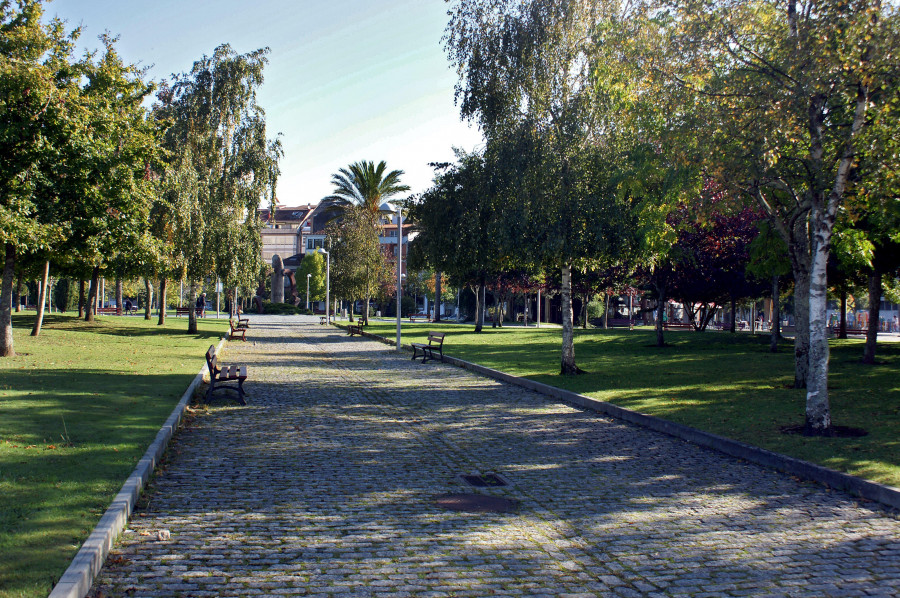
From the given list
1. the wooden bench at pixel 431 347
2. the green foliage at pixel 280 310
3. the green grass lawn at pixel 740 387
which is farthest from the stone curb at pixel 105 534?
the green foliage at pixel 280 310

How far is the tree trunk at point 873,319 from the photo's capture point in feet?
66.0

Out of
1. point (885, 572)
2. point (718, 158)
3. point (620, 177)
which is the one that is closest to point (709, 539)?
point (885, 572)

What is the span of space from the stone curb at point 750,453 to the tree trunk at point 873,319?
1071 cm

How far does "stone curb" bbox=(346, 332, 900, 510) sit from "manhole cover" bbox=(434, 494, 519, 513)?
11.6 ft

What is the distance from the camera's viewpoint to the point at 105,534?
5098mm

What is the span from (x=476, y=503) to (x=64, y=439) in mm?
5113

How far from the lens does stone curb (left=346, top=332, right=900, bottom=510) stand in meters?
7.12

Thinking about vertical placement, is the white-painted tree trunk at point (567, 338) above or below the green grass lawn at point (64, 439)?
above

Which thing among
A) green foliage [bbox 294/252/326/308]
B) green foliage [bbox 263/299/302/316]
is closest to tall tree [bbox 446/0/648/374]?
green foliage [bbox 263/299/302/316]

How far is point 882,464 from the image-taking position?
8047mm

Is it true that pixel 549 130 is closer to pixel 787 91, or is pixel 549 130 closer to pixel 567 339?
pixel 567 339

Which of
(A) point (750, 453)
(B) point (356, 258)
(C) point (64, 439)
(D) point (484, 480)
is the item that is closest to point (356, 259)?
(B) point (356, 258)

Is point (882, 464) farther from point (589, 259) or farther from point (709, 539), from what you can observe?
point (589, 259)

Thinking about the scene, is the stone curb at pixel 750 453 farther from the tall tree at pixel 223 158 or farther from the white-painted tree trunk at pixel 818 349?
the tall tree at pixel 223 158
